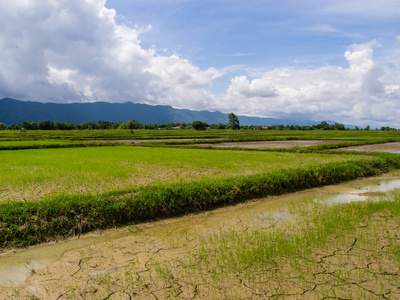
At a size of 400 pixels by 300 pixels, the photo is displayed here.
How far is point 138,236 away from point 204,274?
1743 millimetres

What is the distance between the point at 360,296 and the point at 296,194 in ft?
15.7

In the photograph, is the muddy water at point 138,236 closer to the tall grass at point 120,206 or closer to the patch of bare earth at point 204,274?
the patch of bare earth at point 204,274

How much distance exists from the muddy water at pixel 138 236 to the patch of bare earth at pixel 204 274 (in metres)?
0.04

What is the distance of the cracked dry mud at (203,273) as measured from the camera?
8.69 ft

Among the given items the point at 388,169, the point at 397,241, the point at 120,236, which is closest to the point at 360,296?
the point at 397,241

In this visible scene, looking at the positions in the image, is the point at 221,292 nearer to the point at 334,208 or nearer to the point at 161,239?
the point at 161,239

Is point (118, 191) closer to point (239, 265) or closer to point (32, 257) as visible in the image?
point (32, 257)

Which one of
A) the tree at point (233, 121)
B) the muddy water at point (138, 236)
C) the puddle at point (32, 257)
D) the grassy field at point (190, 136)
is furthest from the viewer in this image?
the tree at point (233, 121)

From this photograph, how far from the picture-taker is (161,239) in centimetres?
414

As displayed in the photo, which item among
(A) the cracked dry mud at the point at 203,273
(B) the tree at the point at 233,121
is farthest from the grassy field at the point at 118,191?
(B) the tree at the point at 233,121

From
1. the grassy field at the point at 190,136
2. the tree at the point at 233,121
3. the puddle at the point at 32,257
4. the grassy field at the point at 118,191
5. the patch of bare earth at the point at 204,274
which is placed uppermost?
the tree at the point at 233,121

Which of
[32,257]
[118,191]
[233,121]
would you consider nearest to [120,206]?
[118,191]

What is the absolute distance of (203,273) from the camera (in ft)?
9.83

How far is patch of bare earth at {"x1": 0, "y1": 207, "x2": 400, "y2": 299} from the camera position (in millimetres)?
2645
